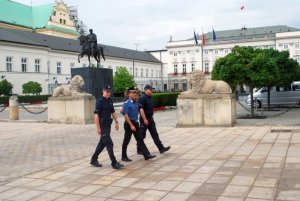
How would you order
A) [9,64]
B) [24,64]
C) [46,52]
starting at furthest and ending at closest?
[46,52]
[24,64]
[9,64]

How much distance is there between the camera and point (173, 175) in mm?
6977

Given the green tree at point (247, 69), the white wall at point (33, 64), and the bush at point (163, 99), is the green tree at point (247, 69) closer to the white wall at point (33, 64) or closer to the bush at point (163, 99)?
the bush at point (163, 99)

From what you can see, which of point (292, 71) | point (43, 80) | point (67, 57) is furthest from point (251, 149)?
point (67, 57)

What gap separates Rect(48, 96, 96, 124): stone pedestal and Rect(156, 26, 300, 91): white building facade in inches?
2892

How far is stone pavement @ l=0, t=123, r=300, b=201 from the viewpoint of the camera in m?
5.87

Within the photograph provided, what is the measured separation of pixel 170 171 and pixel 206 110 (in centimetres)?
742

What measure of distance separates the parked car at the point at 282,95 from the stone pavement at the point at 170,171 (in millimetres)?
14561

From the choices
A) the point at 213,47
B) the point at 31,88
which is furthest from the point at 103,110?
the point at 213,47

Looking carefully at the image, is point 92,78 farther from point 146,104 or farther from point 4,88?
point 4,88

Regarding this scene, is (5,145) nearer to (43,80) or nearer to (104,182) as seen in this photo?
(104,182)

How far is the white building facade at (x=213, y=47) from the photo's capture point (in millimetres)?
90125

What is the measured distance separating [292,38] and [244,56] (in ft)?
254

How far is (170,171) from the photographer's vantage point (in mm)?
7312

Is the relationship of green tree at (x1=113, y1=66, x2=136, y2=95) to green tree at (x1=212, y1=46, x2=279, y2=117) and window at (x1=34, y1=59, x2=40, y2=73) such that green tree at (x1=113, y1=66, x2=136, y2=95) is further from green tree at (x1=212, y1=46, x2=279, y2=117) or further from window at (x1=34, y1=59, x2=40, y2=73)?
green tree at (x1=212, y1=46, x2=279, y2=117)
